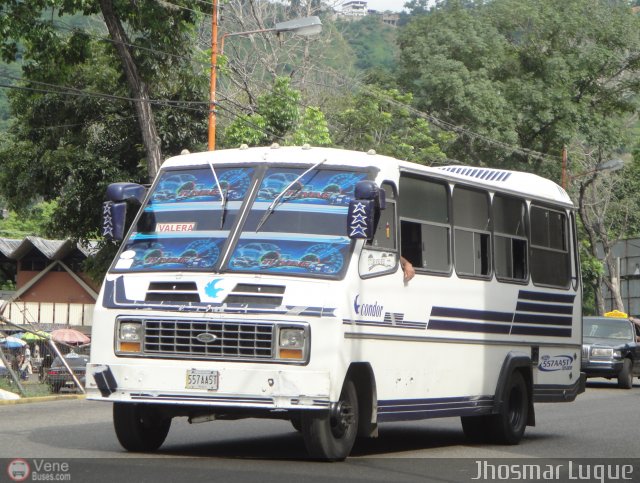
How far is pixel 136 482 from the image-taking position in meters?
9.75

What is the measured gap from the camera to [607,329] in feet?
104

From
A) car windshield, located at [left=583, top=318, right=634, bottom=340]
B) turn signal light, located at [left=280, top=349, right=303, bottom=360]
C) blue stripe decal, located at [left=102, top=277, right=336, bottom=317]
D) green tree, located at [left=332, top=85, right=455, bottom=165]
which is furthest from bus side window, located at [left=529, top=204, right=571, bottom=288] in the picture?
green tree, located at [left=332, top=85, right=455, bottom=165]

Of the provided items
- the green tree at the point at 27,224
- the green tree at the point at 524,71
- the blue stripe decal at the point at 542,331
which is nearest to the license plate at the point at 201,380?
the blue stripe decal at the point at 542,331

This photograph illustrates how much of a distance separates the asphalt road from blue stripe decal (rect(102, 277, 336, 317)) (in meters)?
1.34

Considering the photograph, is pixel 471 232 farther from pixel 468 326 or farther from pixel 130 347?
pixel 130 347

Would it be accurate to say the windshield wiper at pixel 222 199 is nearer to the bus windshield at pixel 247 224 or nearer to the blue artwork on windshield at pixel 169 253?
the bus windshield at pixel 247 224

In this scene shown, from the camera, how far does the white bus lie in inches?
443

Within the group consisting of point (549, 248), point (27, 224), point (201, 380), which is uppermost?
point (27, 224)

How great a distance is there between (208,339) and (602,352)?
20537 mm

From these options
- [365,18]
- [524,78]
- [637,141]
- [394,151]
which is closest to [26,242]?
[394,151]

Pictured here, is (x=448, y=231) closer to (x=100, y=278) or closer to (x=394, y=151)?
(x=100, y=278)

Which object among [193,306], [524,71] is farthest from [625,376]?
[524,71]

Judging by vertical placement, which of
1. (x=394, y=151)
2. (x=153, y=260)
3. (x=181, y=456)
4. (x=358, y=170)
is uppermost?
(x=394, y=151)

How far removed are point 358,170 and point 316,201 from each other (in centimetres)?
53
